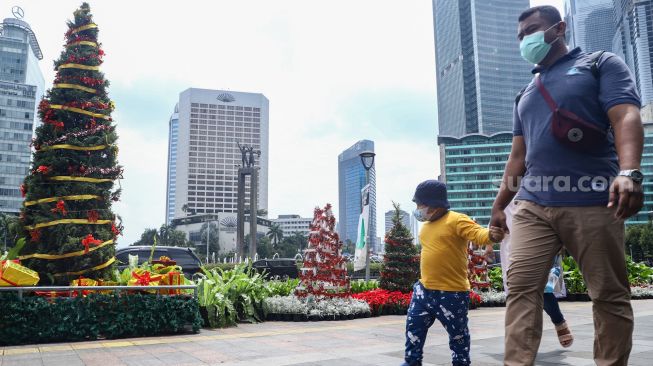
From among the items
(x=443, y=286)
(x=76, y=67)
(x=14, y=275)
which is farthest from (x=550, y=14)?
(x=76, y=67)

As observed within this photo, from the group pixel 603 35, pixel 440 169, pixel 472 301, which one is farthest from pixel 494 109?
pixel 472 301

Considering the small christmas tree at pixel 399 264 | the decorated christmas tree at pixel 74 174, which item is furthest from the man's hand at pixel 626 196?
the small christmas tree at pixel 399 264

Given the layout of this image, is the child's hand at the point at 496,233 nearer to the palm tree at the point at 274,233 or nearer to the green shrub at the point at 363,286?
the green shrub at the point at 363,286

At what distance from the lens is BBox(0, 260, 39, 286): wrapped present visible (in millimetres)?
6125

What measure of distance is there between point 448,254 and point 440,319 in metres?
0.47

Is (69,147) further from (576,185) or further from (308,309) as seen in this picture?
(576,185)

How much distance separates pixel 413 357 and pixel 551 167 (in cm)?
169

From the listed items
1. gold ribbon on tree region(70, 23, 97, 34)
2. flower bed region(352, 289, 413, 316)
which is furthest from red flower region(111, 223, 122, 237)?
flower bed region(352, 289, 413, 316)

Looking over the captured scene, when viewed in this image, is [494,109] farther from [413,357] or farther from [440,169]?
[413,357]

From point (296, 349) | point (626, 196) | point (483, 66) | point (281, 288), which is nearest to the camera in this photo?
point (626, 196)

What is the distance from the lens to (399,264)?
11.6 metres

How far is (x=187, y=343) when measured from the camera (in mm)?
6125

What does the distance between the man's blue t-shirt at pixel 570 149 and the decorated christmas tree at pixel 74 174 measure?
267 inches

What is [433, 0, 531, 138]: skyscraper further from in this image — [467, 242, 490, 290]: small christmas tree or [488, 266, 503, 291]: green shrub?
[467, 242, 490, 290]: small christmas tree
